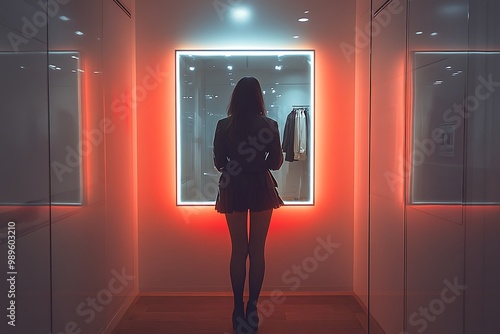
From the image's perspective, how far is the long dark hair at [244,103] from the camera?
9.48 ft

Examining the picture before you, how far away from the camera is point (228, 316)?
3328 mm

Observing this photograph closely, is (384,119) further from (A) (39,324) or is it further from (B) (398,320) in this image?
(A) (39,324)

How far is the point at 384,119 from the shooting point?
298 centimetres

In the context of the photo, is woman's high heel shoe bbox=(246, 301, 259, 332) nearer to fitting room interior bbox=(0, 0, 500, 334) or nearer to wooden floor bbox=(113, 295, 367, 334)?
wooden floor bbox=(113, 295, 367, 334)

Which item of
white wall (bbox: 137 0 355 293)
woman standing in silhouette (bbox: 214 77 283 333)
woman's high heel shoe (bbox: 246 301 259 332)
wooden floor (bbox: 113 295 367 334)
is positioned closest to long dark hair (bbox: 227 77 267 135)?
woman standing in silhouette (bbox: 214 77 283 333)

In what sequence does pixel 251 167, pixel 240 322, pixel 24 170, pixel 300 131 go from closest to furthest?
pixel 24 170
pixel 251 167
pixel 240 322
pixel 300 131

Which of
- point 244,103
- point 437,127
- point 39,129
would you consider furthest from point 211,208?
point 437,127

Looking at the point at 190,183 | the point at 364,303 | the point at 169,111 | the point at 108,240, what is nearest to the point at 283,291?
the point at 364,303

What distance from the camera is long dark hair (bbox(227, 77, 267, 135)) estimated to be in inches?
114

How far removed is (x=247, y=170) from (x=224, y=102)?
113 centimetres

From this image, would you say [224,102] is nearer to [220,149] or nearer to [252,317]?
[220,149]

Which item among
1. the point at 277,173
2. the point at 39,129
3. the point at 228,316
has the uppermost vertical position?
the point at 39,129

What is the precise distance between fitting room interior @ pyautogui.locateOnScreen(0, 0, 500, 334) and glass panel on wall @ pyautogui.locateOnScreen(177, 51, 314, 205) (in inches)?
0.5

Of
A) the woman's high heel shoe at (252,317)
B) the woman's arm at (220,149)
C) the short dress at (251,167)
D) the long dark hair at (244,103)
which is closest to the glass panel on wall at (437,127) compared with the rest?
the short dress at (251,167)
